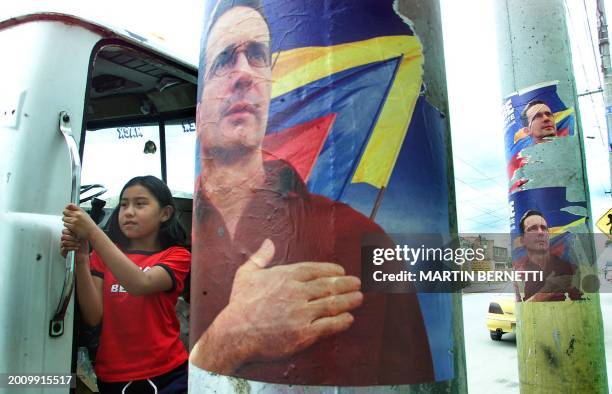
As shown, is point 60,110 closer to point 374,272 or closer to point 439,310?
point 374,272

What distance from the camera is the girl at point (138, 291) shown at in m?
2.16

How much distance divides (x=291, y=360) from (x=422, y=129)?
0.92 metres

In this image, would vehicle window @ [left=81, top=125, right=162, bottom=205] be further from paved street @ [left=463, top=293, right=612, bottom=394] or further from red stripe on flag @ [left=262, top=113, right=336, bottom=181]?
paved street @ [left=463, top=293, right=612, bottom=394]

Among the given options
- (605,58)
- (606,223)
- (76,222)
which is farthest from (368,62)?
(605,58)

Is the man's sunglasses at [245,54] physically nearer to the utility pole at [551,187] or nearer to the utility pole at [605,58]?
the utility pole at [551,187]

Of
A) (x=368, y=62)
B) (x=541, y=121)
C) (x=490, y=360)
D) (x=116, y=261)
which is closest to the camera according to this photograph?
(x=368, y=62)

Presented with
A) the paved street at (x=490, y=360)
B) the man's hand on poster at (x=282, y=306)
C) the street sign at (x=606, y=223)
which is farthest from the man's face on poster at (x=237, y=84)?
the street sign at (x=606, y=223)

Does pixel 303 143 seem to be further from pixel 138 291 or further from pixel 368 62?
pixel 138 291

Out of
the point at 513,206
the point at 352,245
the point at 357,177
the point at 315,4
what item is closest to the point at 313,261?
the point at 352,245

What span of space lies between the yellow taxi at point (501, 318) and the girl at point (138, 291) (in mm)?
9065

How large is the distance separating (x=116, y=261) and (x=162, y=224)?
1.79ft

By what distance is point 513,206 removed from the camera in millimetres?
4977

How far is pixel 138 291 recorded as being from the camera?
221 cm

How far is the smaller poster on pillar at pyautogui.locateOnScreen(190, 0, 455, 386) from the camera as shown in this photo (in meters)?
1.64
